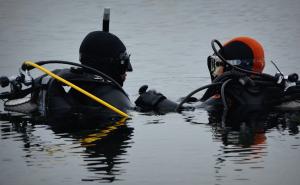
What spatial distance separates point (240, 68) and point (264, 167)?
3.81 meters

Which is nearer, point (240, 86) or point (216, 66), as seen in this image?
point (240, 86)

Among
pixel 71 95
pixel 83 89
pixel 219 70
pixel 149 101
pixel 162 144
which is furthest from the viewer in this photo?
pixel 219 70

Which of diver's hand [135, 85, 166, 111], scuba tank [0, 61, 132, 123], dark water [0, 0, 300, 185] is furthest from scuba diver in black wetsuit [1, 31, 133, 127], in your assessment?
dark water [0, 0, 300, 185]

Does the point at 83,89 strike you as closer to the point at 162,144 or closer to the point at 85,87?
the point at 85,87

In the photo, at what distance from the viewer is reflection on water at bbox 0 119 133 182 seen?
37.9 feet

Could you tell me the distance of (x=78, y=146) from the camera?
12711 millimetres

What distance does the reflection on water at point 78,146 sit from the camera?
37.9ft

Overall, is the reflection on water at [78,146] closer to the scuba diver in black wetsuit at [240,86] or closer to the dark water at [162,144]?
the dark water at [162,144]

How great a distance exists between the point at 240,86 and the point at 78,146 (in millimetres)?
3228

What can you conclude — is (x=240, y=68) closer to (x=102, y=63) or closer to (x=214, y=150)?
(x=102, y=63)

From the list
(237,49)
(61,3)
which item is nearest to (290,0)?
(61,3)

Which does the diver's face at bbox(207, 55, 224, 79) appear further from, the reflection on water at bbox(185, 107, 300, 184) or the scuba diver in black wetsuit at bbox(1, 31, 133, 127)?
the scuba diver in black wetsuit at bbox(1, 31, 133, 127)

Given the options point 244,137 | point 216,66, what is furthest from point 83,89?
point 244,137

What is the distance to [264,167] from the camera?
11469mm
